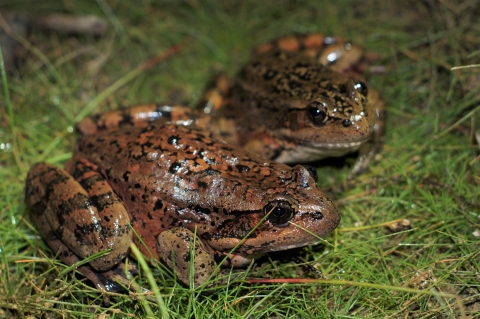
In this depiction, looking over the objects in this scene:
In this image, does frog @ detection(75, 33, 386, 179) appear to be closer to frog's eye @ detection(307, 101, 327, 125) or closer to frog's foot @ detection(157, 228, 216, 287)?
frog's eye @ detection(307, 101, 327, 125)

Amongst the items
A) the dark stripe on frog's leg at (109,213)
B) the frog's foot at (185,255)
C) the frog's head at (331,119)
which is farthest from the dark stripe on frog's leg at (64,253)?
the frog's head at (331,119)

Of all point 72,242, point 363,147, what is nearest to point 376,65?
point 363,147

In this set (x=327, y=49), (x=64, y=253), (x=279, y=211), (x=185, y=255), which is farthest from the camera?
(x=327, y=49)

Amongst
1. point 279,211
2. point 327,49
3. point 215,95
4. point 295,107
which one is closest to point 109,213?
point 279,211

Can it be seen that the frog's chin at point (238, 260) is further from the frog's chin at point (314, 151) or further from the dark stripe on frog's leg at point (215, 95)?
the dark stripe on frog's leg at point (215, 95)

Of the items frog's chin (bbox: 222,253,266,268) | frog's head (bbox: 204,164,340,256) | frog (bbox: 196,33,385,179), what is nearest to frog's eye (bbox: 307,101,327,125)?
frog (bbox: 196,33,385,179)

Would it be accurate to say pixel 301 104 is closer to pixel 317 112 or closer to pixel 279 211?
pixel 317 112

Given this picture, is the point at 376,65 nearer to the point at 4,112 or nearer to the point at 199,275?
the point at 199,275
